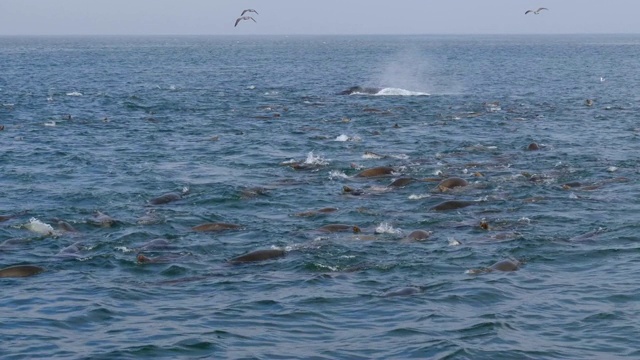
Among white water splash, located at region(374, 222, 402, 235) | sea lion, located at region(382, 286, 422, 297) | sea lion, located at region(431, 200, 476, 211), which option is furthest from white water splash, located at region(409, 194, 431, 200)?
sea lion, located at region(382, 286, 422, 297)

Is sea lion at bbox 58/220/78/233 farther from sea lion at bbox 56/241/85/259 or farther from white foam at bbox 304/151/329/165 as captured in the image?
white foam at bbox 304/151/329/165

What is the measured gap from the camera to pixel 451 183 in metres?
24.0

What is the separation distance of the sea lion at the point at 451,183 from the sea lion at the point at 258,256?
6.80m

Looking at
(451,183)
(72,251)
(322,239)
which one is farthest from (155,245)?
(451,183)

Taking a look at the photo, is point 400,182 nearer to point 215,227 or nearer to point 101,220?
point 215,227

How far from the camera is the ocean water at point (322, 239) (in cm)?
1387

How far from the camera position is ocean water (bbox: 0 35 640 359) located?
13.9 meters

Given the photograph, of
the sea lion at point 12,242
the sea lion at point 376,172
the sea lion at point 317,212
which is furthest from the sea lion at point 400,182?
the sea lion at point 12,242

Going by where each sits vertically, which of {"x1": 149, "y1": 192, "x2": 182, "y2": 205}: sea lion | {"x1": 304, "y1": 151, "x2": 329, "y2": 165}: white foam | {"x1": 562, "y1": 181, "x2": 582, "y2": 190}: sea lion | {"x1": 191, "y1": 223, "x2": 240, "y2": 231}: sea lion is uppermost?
{"x1": 562, "y1": 181, "x2": 582, "y2": 190}: sea lion

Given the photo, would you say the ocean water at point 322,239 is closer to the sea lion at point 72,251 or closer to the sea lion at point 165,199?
the sea lion at point 72,251

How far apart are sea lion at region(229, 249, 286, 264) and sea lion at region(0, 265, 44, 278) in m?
3.30

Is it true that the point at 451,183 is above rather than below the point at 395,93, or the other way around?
above

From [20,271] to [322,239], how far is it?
217 inches

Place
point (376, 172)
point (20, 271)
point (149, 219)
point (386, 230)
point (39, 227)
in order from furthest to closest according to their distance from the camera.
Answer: point (376, 172)
point (149, 219)
point (39, 227)
point (386, 230)
point (20, 271)
